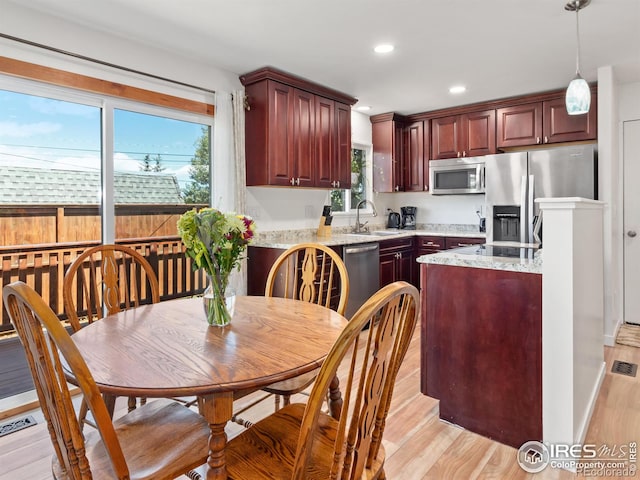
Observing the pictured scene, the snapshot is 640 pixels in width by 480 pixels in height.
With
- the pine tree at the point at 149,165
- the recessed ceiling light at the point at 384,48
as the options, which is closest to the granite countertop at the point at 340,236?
the pine tree at the point at 149,165

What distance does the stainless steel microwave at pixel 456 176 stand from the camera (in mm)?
4582

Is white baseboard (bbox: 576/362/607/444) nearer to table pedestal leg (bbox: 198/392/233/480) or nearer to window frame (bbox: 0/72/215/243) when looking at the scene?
table pedestal leg (bbox: 198/392/233/480)

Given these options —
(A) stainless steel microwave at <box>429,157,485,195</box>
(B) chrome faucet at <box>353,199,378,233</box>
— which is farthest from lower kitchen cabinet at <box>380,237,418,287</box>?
(A) stainless steel microwave at <box>429,157,485,195</box>

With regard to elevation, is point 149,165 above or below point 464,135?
below

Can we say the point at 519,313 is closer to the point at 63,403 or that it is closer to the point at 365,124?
the point at 63,403

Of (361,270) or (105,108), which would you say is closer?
(105,108)

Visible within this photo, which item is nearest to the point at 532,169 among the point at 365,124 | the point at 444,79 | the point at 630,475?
the point at 444,79

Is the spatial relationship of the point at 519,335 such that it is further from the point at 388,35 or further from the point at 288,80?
the point at 288,80

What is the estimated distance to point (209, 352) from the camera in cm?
127

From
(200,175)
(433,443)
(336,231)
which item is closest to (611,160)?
(336,231)

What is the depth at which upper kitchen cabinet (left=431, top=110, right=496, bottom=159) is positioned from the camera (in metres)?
4.56

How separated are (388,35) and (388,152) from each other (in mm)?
2372

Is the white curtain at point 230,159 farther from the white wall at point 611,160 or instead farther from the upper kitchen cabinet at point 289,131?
the white wall at point 611,160

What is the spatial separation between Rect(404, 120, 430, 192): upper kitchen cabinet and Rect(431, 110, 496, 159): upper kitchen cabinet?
0.33 feet
